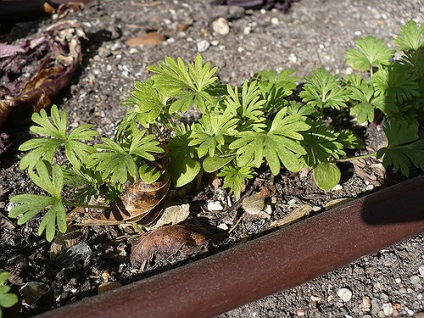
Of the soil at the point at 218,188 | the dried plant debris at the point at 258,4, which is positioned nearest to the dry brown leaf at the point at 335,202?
the soil at the point at 218,188

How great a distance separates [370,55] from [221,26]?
44.8 inches

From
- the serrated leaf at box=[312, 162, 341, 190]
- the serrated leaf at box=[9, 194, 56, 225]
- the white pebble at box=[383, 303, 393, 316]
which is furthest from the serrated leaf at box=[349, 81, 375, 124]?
the serrated leaf at box=[9, 194, 56, 225]

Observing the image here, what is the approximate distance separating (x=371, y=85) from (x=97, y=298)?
5.60 feet

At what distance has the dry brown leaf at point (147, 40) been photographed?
137 inches

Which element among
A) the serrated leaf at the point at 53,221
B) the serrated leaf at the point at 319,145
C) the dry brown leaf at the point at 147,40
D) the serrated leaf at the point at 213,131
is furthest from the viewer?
the dry brown leaf at the point at 147,40

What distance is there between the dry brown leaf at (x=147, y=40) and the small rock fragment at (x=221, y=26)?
0.36 m

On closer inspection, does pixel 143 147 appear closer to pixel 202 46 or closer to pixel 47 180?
pixel 47 180

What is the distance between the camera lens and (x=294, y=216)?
8.25ft

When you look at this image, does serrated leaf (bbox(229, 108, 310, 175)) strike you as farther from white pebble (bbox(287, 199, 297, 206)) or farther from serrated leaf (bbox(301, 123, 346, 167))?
white pebble (bbox(287, 199, 297, 206))

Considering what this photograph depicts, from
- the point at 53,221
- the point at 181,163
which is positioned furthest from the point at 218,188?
the point at 53,221

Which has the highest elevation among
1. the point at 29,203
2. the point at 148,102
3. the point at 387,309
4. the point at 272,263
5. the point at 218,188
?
the point at 148,102

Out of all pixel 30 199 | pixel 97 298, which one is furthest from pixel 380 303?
pixel 30 199

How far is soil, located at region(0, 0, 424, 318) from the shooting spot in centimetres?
225

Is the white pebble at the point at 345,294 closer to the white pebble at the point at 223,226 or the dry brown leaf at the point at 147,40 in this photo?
the white pebble at the point at 223,226
